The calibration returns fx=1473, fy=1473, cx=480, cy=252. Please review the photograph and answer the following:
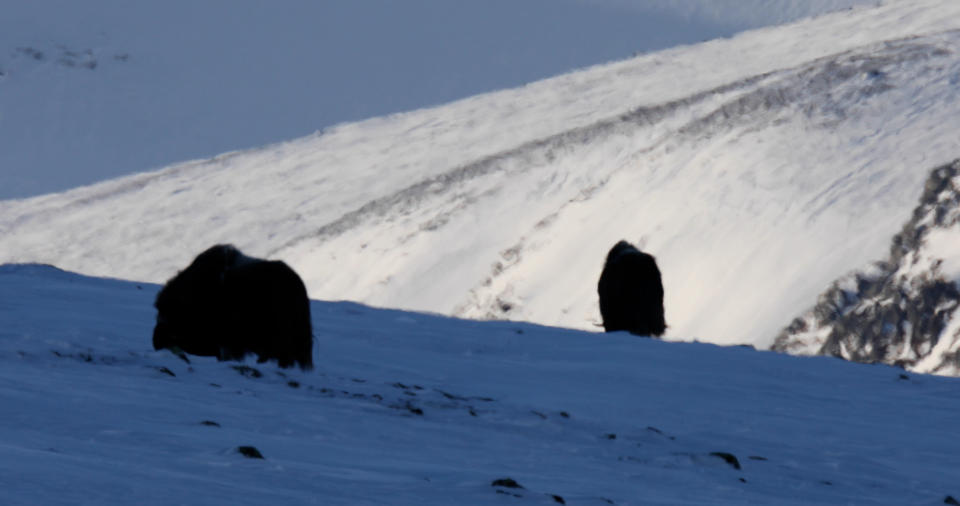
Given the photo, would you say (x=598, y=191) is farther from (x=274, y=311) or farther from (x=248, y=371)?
(x=248, y=371)

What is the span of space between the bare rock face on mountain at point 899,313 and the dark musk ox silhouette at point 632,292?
9.93 metres

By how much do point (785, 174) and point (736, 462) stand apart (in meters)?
30.6

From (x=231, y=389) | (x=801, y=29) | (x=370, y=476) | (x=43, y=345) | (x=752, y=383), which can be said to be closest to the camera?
(x=370, y=476)

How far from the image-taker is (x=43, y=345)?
10.4 meters

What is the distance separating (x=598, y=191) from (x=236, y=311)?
2982cm

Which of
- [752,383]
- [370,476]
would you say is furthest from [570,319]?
[370,476]

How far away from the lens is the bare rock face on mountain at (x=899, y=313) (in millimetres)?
29453

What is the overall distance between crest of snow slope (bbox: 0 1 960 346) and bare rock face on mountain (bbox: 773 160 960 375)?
0.70 metres

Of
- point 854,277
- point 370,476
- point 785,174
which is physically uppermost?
point 785,174

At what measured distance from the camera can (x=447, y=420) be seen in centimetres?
939

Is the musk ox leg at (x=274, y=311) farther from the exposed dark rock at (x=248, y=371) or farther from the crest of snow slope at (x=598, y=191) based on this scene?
the crest of snow slope at (x=598, y=191)

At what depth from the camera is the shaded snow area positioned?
6.31 metres

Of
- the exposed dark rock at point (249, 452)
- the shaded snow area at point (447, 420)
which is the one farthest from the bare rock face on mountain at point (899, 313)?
the exposed dark rock at point (249, 452)

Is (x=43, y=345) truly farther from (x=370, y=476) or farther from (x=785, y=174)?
(x=785, y=174)
